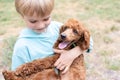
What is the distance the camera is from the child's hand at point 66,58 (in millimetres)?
2066

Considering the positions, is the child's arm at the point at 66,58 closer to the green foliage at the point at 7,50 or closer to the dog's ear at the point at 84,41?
the dog's ear at the point at 84,41

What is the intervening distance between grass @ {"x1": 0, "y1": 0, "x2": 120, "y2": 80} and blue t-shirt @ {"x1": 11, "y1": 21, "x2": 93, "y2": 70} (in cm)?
163

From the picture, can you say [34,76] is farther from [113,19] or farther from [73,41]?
[113,19]

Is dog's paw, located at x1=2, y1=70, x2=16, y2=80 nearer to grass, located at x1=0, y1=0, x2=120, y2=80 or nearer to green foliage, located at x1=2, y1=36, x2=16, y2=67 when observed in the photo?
grass, located at x1=0, y1=0, x2=120, y2=80

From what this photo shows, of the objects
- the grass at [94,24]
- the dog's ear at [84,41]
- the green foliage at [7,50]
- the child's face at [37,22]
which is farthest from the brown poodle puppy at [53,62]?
the green foliage at [7,50]

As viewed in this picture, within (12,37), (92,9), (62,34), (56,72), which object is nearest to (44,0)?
(62,34)

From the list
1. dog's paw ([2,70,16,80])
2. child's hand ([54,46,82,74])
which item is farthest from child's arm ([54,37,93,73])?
dog's paw ([2,70,16,80])

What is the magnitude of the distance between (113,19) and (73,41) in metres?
3.12

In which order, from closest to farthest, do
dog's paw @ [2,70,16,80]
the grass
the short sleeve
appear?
dog's paw @ [2,70,16,80] < the short sleeve < the grass

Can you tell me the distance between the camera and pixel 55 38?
2232 mm

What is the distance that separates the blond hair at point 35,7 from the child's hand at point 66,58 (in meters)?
0.24

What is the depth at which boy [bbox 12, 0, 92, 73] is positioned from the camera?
206cm

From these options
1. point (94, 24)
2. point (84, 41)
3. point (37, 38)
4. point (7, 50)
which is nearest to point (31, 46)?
point (37, 38)

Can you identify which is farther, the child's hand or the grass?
the grass
